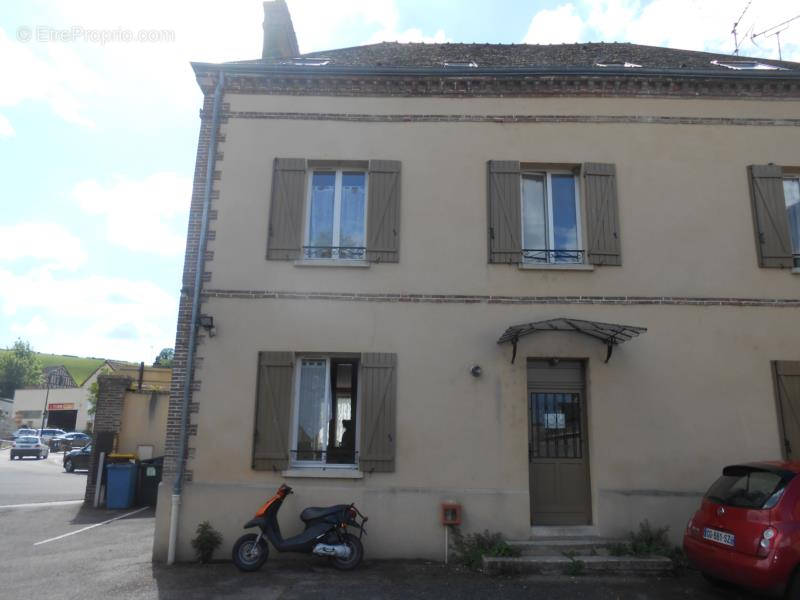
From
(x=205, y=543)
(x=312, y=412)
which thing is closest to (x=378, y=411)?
(x=312, y=412)

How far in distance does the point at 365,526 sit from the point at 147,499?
7467mm

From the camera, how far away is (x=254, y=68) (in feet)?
27.6

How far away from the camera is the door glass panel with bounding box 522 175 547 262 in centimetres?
816

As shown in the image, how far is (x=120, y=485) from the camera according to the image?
1189 cm

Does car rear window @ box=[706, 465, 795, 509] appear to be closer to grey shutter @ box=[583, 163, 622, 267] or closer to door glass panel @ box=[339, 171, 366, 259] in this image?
Answer: grey shutter @ box=[583, 163, 622, 267]

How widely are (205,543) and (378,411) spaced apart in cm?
279

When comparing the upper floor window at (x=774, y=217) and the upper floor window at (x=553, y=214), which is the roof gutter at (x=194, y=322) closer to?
the upper floor window at (x=553, y=214)

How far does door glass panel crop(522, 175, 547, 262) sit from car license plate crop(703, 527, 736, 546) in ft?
13.1

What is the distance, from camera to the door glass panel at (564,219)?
816 centimetres

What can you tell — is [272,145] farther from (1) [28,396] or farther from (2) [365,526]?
(1) [28,396]

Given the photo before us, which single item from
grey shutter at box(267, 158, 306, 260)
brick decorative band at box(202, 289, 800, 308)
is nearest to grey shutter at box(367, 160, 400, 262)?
brick decorative band at box(202, 289, 800, 308)

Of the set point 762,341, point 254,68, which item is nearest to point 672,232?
point 762,341

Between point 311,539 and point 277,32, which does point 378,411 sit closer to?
point 311,539

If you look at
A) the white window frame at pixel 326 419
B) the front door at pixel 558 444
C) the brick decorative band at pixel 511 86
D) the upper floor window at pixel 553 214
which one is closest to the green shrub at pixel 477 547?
the front door at pixel 558 444
